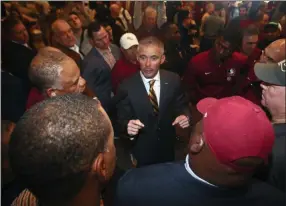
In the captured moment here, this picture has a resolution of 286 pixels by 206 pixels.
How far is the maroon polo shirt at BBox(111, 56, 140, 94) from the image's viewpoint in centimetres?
151

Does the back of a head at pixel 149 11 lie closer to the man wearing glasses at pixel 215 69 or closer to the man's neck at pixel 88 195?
the man wearing glasses at pixel 215 69

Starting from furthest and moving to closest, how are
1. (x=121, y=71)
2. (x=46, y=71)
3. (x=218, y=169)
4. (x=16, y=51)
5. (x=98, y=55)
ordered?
1. (x=98, y=55)
2. (x=121, y=71)
3. (x=16, y=51)
4. (x=46, y=71)
5. (x=218, y=169)

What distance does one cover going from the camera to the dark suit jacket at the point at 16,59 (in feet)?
3.99

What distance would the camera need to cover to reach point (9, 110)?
1134 mm

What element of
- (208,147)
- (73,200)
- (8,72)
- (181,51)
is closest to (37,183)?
(73,200)

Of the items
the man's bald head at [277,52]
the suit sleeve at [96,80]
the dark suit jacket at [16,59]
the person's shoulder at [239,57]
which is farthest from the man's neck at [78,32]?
the man's bald head at [277,52]

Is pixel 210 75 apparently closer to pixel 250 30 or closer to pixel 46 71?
pixel 250 30

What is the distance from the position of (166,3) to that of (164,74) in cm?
31

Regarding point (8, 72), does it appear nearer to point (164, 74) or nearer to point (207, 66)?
point (164, 74)

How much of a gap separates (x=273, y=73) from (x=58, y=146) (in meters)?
0.58

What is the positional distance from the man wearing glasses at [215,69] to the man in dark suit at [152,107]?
0.08 m

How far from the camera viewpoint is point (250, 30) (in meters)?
1.39

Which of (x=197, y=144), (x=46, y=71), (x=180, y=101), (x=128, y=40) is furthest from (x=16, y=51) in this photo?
(x=197, y=144)

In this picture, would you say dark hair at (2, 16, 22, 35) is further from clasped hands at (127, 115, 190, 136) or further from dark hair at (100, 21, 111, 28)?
clasped hands at (127, 115, 190, 136)
